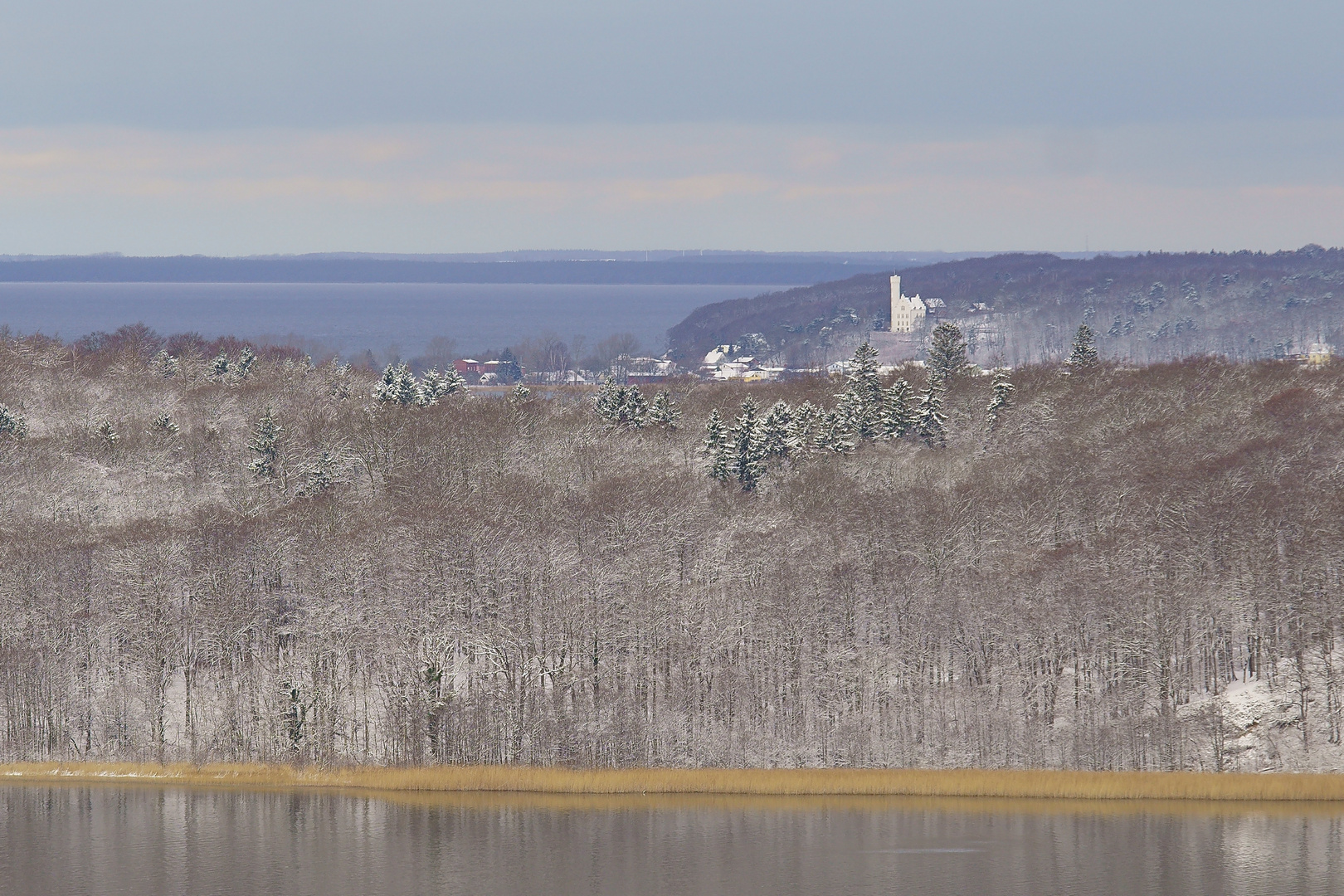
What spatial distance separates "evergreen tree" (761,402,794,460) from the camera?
9075 centimetres

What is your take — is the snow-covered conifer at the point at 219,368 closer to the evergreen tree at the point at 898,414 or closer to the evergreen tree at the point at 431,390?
the evergreen tree at the point at 431,390

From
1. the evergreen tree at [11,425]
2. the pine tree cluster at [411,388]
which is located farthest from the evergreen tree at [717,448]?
the evergreen tree at [11,425]

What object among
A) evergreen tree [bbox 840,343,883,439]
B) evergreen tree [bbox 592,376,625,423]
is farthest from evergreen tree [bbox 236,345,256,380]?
evergreen tree [bbox 840,343,883,439]

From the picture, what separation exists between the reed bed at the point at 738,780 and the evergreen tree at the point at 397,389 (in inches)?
1948

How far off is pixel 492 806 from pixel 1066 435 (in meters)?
43.9

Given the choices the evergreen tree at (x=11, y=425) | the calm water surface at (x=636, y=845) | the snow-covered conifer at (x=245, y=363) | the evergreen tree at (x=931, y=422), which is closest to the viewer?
the calm water surface at (x=636, y=845)

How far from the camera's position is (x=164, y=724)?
67.9 meters

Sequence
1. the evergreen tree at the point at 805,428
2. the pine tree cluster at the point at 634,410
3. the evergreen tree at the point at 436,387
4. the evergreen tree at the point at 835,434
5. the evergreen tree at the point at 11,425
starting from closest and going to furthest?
the evergreen tree at the point at 805,428
the evergreen tree at the point at 835,434
the evergreen tree at the point at 11,425
the pine tree cluster at the point at 634,410
the evergreen tree at the point at 436,387

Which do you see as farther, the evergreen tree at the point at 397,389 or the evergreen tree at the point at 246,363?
the evergreen tree at the point at 246,363

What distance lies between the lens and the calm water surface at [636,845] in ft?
173

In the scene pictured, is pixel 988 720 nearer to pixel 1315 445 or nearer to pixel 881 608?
pixel 881 608

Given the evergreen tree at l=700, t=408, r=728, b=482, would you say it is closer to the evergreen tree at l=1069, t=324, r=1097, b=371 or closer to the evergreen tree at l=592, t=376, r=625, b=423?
the evergreen tree at l=592, t=376, r=625, b=423

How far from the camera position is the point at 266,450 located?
314 ft

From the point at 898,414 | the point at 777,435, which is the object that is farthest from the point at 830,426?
the point at 777,435
